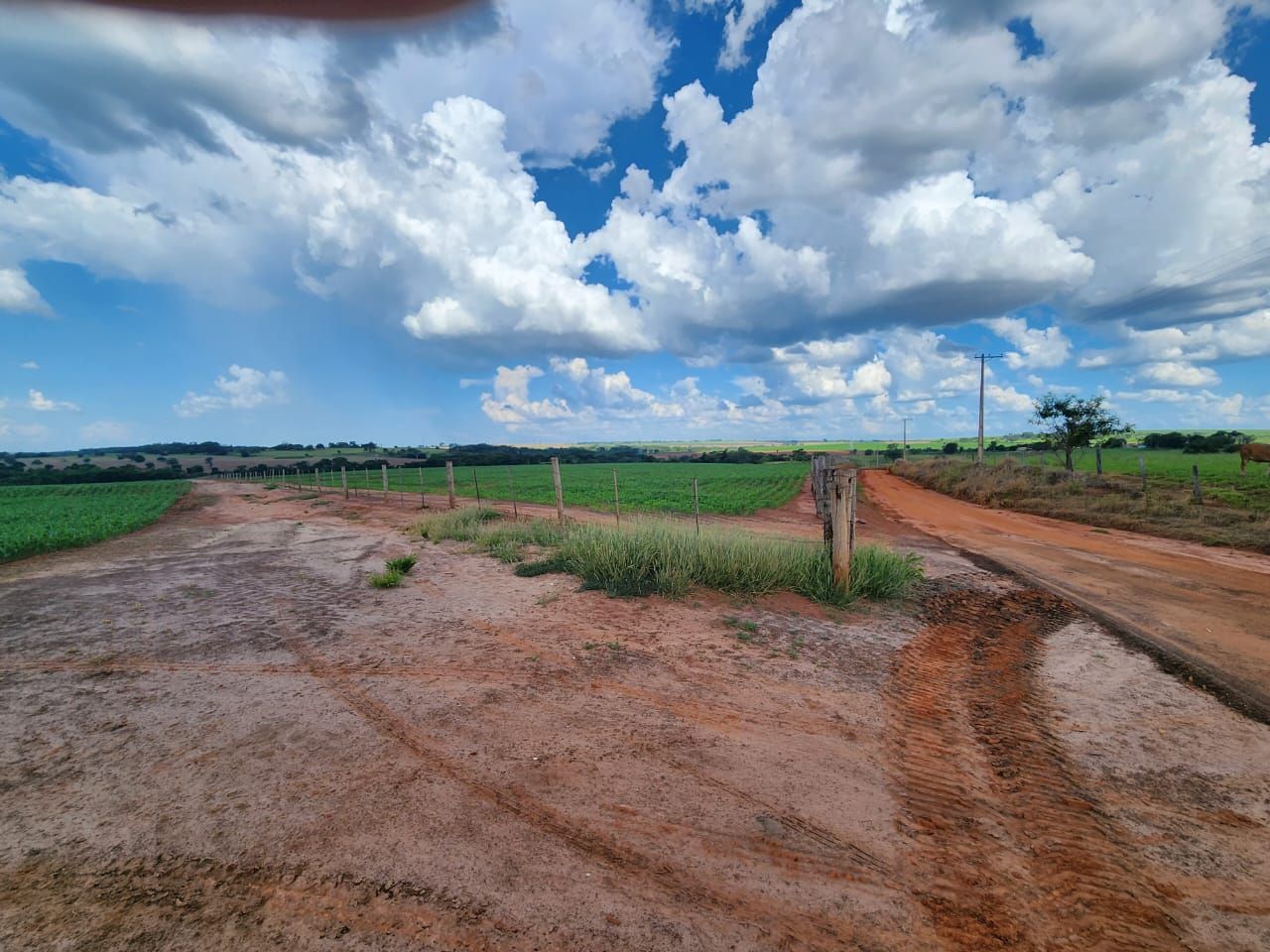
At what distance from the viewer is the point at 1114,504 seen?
17.5m

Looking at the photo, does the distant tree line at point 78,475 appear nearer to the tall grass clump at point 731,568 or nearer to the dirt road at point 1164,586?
the tall grass clump at point 731,568

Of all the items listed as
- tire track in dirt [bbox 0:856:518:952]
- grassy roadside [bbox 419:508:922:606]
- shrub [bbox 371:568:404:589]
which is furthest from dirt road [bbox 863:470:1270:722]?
shrub [bbox 371:568:404:589]

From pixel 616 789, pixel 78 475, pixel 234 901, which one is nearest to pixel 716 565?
pixel 616 789

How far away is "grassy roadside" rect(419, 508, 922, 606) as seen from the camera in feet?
25.7

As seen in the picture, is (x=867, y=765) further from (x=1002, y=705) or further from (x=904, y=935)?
(x=1002, y=705)

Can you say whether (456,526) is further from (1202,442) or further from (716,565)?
(1202,442)

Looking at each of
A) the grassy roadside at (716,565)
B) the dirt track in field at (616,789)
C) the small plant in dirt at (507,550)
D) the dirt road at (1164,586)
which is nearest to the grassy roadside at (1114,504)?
the dirt road at (1164,586)

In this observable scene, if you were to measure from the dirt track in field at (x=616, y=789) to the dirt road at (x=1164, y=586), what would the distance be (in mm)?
635

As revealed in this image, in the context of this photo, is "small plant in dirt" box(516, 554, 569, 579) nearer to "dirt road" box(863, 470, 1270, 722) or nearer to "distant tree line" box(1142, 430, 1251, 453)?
"dirt road" box(863, 470, 1270, 722)

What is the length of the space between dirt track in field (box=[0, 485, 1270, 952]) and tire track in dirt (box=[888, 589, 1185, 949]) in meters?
0.02

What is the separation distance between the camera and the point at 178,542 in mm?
15133

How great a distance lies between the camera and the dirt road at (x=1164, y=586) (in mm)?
5676

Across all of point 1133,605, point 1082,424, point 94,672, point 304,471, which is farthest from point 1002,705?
point 304,471

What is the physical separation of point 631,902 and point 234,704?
3801 mm
